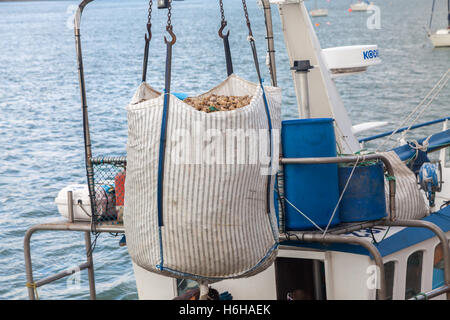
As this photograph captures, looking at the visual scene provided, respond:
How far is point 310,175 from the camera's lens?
22.7 feet

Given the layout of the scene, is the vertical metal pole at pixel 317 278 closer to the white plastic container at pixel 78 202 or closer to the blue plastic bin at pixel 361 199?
the blue plastic bin at pixel 361 199

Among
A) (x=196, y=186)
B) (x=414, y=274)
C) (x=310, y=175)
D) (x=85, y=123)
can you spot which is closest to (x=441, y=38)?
(x=414, y=274)

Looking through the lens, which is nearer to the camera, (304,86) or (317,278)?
(317,278)

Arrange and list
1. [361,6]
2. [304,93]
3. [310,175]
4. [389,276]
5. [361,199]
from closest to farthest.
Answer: [310,175] → [361,199] → [389,276] → [304,93] → [361,6]

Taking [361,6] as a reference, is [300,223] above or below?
below

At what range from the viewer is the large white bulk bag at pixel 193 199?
16.8ft

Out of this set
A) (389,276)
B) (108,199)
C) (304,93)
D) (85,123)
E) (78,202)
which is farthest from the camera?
(304,93)

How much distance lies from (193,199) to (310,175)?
2097 millimetres

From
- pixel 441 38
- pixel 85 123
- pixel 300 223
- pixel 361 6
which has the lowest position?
pixel 300 223

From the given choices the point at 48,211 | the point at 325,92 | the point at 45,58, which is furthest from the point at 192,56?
the point at 325,92

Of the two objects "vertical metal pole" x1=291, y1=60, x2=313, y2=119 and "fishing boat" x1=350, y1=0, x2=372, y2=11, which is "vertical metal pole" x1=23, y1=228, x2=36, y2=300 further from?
"fishing boat" x1=350, y1=0, x2=372, y2=11

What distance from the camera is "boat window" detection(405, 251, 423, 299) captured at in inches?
304

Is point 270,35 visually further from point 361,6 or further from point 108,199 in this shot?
point 361,6
